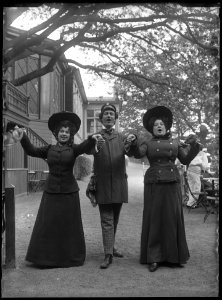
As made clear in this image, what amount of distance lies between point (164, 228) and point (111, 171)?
886 millimetres

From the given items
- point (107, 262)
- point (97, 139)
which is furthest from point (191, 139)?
point (107, 262)

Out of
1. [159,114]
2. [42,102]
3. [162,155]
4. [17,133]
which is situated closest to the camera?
[17,133]

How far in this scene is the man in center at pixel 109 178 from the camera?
15.9 ft

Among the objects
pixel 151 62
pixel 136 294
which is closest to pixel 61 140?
pixel 136 294

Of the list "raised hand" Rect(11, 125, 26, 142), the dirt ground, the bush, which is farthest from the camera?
the bush

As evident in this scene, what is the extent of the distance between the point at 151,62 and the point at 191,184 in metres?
3.28

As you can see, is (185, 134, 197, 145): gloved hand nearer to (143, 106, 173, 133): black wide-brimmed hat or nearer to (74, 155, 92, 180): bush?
(143, 106, 173, 133): black wide-brimmed hat

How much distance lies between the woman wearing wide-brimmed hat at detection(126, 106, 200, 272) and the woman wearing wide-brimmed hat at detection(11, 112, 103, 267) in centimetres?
74

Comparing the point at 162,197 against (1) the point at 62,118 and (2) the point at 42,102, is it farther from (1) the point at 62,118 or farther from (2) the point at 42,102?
(2) the point at 42,102

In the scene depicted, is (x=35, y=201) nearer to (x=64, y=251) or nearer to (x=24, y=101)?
(x=24, y=101)

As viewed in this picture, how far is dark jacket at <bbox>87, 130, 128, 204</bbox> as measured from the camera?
4.89 meters

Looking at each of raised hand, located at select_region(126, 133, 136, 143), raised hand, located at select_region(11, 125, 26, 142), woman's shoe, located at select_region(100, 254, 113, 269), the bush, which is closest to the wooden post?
raised hand, located at select_region(11, 125, 26, 142)

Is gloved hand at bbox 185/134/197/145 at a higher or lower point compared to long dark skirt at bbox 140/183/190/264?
higher

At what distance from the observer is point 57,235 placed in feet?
15.4
